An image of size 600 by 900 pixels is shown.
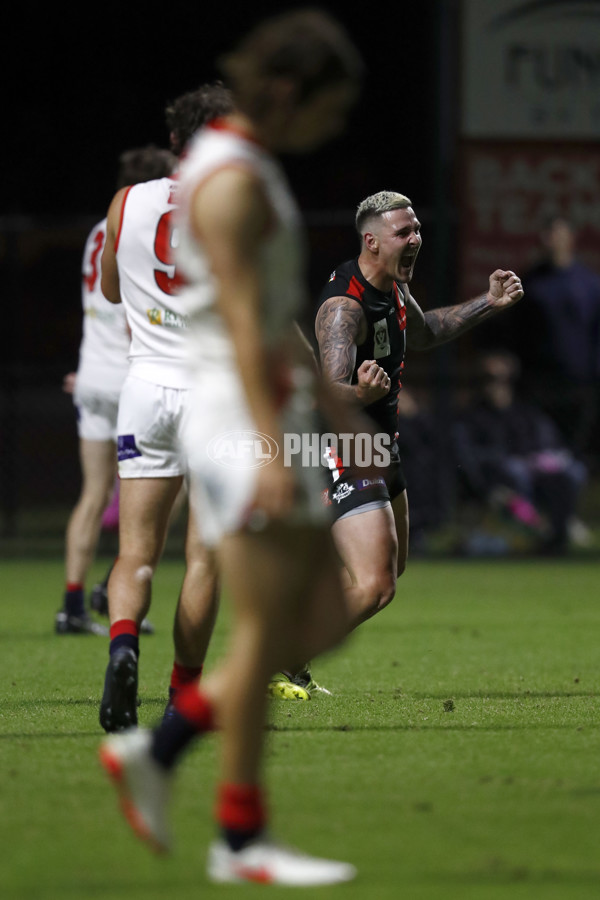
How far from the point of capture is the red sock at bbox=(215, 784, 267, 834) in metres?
3.54

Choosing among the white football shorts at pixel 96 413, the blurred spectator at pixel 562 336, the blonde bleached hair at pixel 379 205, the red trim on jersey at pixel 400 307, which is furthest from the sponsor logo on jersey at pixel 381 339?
the blurred spectator at pixel 562 336

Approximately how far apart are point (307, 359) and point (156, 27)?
2725 cm

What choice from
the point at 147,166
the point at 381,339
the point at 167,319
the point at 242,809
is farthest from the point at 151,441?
the point at 147,166

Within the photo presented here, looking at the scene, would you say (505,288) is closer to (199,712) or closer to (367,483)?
(367,483)

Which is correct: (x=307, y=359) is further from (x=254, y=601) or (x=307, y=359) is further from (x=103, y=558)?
(x=103, y=558)

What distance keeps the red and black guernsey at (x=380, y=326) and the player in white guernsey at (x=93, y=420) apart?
2.69 metres

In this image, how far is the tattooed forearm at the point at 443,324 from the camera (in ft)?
21.1

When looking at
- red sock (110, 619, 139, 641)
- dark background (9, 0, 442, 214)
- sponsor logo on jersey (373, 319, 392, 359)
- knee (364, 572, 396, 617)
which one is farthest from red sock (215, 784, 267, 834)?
dark background (9, 0, 442, 214)

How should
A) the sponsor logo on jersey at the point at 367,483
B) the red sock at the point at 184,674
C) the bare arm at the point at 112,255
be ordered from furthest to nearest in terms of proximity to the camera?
the sponsor logo on jersey at the point at 367,483, the bare arm at the point at 112,255, the red sock at the point at 184,674

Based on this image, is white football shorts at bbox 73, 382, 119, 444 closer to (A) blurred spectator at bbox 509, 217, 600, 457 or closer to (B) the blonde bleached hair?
(B) the blonde bleached hair

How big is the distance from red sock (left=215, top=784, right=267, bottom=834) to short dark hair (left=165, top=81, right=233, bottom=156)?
2747 millimetres

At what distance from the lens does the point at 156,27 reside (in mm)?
30281

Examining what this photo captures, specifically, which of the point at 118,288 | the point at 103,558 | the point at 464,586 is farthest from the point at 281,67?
the point at 103,558

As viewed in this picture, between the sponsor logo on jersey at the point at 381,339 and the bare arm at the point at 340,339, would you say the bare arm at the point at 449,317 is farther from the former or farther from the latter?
the bare arm at the point at 340,339
